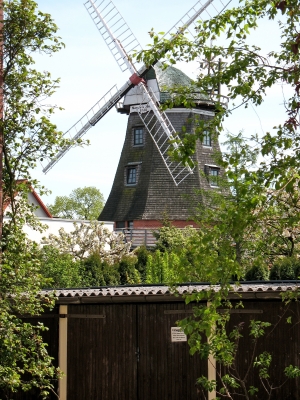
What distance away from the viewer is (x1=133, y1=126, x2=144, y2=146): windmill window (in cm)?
3700

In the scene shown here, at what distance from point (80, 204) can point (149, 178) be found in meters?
41.6

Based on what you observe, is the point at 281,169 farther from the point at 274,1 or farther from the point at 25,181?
the point at 25,181

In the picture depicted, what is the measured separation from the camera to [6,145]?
38.0 ft

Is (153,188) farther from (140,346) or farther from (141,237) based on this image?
(140,346)

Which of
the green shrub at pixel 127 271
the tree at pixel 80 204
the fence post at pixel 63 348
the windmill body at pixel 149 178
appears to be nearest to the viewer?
the fence post at pixel 63 348

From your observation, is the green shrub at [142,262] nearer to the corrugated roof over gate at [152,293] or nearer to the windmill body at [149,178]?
the windmill body at [149,178]

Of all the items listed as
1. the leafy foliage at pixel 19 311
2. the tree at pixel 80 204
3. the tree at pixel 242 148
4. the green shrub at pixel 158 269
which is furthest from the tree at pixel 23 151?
the tree at pixel 80 204

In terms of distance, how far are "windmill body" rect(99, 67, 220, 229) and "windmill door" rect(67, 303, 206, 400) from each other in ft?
67.1

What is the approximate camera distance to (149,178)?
1425 inches

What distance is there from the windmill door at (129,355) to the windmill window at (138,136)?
914 inches

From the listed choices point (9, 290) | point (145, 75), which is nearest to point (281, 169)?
point (9, 290)

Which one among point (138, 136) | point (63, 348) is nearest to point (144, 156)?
point (138, 136)

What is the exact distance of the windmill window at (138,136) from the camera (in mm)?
37000

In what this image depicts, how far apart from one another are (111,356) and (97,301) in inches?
39.3
